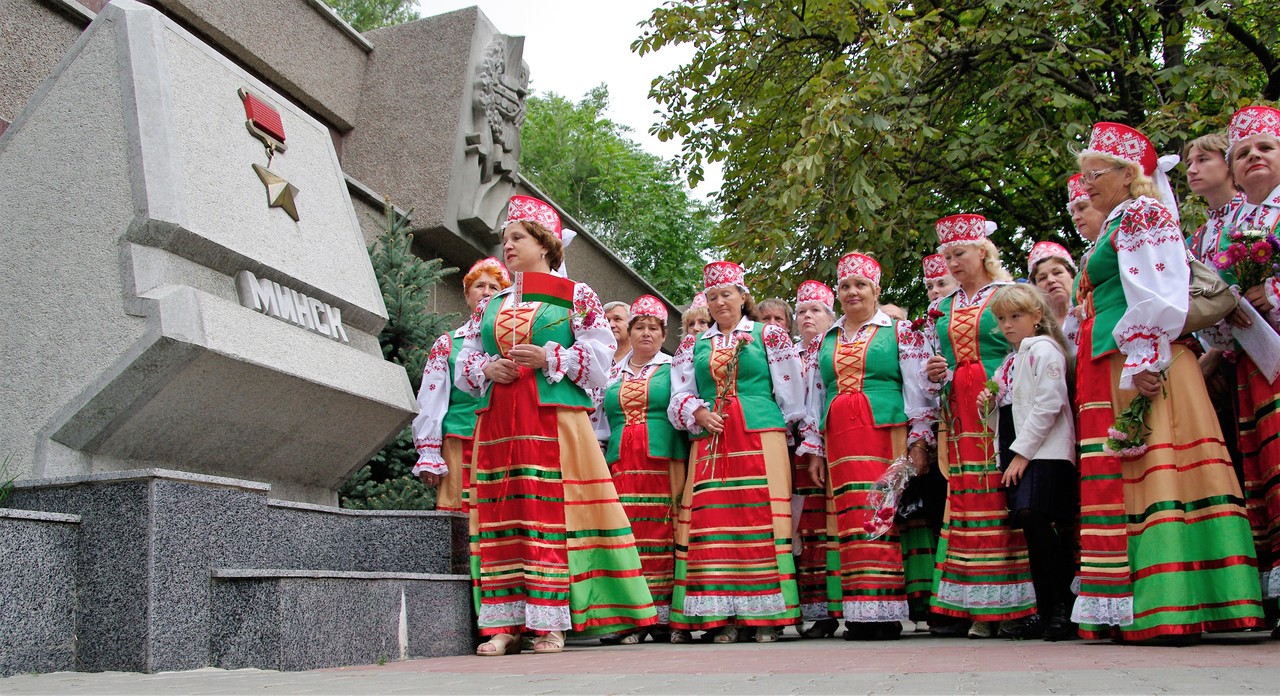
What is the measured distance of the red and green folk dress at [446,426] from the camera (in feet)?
23.7

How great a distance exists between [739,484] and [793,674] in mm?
3231

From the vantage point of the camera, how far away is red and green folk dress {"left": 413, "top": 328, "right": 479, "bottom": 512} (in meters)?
7.23

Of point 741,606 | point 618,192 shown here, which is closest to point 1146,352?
point 741,606

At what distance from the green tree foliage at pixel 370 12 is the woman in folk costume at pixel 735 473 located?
1022 inches

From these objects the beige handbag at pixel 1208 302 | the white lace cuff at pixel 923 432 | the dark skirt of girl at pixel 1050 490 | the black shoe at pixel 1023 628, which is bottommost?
the black shoe at pixel 1023 628

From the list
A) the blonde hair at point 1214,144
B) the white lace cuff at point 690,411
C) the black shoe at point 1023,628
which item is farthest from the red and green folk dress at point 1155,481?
the white lace cuff at point 690,411

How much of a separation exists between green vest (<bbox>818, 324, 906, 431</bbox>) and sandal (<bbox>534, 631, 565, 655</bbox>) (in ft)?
7.99

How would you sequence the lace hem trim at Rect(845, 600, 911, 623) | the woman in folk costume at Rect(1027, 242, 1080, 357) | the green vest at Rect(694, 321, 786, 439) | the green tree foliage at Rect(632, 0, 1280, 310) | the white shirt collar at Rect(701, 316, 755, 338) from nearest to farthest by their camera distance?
1. the woman in folk costume at Rect(1027, 242, 1080, 357)
2. the lace hem trim at Rect(845, 600, 911, 623)
3. the green vest at Rect(694, 321, 786, 439)
4. the white shirt collar at Rect(701, 316, 755, 338)
5. the green tree foliage at Rect(632, 0, 1280, 310)

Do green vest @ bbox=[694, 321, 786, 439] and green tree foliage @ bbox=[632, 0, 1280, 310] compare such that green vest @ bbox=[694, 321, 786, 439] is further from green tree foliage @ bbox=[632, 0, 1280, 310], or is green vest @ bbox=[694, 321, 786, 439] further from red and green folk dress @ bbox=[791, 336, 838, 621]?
green tree foliage @ bbox=[632, 0, 1280, 310]

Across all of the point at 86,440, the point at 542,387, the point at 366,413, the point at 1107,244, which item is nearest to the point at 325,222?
the point at 366,413

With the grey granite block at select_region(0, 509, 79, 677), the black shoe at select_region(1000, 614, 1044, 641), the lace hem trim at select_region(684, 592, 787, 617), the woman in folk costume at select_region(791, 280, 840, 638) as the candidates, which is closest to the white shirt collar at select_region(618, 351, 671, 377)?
the woman in folk costume at select_region(791, 280, 840, 638)

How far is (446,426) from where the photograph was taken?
24.4 feet

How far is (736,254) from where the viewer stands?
42.1ft

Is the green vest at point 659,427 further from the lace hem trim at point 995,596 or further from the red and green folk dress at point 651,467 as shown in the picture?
the lace hem trim at point 995,596
